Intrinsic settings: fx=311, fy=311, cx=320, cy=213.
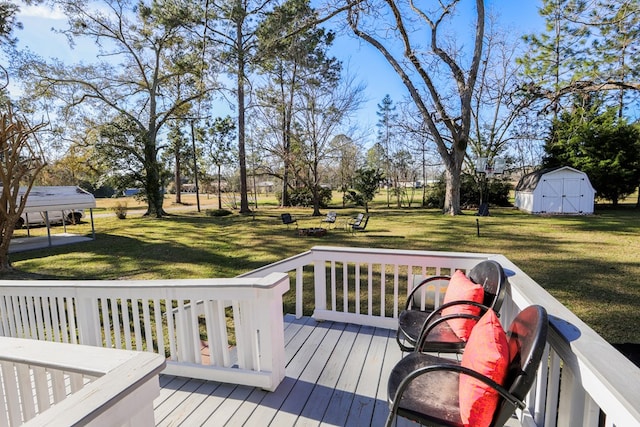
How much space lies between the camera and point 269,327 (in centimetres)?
205

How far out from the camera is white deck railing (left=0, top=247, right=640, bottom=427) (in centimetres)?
99

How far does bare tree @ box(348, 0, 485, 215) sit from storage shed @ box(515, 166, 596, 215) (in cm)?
449

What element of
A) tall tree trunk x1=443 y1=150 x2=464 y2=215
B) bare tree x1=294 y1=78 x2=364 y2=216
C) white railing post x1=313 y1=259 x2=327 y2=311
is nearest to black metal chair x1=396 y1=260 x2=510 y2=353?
white railing post x1=313 y1=259 x2=327 y2=311

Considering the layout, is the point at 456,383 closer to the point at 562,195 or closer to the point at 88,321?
the point at 88,321

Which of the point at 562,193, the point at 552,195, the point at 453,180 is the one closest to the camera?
the point at 453,180

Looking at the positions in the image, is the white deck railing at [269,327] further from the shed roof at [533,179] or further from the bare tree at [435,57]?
the shed roof at [533,179]

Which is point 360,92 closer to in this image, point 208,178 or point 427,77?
point 427,77

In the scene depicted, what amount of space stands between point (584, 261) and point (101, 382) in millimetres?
7937

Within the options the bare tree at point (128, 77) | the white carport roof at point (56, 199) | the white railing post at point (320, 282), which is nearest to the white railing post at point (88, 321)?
the white railing post at point (320, 282)

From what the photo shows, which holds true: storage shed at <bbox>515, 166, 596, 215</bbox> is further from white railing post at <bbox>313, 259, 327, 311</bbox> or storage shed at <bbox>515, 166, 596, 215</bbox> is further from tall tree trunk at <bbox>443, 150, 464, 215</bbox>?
white railing post at <bbox>313, 259, 327, 311</bbox>

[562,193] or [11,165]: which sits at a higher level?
[11,165]

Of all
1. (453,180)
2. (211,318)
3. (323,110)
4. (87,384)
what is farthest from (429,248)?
(323,110)

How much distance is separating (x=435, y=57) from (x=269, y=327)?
13.7m

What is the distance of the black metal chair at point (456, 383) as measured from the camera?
1136mm
